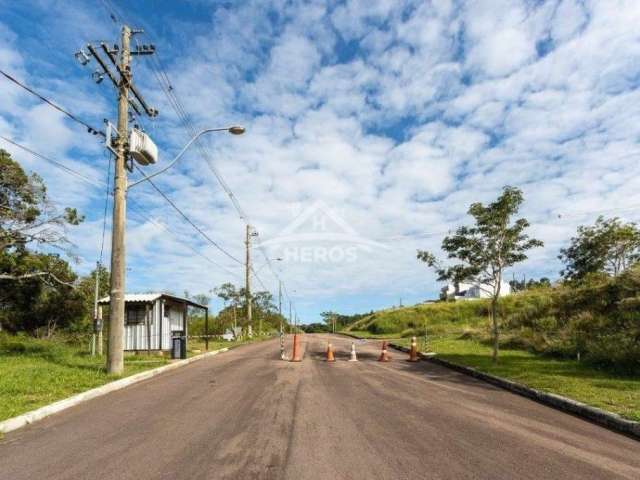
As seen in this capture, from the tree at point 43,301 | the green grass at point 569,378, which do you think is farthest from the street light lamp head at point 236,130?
the tree at point 43,301

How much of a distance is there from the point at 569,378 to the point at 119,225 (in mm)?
13047

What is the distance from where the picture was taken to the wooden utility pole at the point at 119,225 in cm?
1309

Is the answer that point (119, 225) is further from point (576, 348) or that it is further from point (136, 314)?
point (576, 348)

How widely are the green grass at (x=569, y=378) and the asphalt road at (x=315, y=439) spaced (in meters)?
0.92

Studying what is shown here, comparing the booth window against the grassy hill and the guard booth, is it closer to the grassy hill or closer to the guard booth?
the guard booth

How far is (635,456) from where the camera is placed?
5.75 meters

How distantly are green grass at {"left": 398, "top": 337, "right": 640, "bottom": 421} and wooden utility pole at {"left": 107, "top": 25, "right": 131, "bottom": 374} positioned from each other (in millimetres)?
10742

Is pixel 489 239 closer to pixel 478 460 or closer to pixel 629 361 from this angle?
pixel 629 361

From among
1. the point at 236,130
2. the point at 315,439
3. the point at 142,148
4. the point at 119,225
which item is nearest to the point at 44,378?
the point at 119,225

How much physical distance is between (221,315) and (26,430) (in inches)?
1730

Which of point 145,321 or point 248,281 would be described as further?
point 248,281

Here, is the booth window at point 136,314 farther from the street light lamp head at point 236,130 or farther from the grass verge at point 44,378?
the street light lamp head at point 236,130

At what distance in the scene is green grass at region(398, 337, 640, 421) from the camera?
860 centimetres

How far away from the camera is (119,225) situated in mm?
13750
